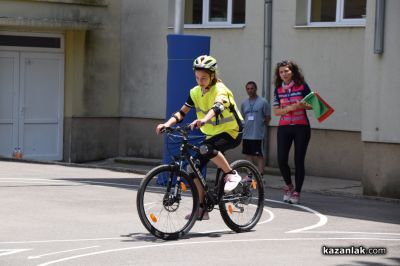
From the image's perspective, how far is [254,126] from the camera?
54.6ft

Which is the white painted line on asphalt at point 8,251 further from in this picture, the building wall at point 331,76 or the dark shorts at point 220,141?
the building wall at point 331,76

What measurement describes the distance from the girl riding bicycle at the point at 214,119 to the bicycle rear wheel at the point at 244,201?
7.1 inches

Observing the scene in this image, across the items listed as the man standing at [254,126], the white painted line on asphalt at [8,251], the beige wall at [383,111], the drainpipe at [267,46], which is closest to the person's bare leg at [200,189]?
the white painted line on asphalt at [8,251]

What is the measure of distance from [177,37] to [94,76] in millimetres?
7676

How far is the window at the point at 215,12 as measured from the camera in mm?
20653

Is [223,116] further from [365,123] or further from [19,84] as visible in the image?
[19,84]

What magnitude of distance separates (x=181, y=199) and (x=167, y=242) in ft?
1.61

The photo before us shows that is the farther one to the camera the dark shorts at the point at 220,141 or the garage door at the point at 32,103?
the garage door at the point at 32,103

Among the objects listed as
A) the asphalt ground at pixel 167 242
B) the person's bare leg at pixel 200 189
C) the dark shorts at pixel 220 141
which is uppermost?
the dark shorts at pixel 220 141

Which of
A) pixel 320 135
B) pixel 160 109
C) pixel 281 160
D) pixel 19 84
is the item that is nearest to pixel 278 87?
pixel 281 160

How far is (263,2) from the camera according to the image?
1978 cm

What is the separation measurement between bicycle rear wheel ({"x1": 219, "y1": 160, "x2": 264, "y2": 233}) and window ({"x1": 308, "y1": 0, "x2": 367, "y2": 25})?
8017 millimetres

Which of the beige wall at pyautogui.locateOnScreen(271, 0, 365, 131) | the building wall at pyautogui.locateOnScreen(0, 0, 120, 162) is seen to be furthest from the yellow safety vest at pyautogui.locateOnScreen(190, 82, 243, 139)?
the building wall at pyautogui.locateOnScreen(0, 0, 120, 162)

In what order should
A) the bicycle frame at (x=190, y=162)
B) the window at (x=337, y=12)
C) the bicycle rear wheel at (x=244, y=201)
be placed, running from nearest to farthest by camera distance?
1. the bicycle frame at (x=190, y=162)
2. the bicycle rear wheel at (x=244, y=201)
3. the window at (x=337, y=12)
